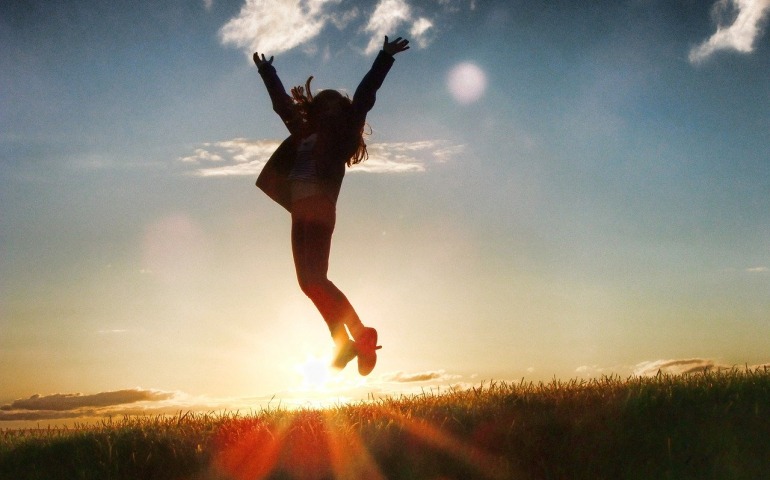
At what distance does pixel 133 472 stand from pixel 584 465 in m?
4.14

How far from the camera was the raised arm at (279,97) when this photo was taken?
7.43 meters

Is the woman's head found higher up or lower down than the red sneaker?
higher up

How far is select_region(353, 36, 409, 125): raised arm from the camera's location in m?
7.21

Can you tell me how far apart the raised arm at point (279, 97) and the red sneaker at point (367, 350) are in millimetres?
2466

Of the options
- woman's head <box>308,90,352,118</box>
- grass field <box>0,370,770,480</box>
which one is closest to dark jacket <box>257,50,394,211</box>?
woman's head <box>308,90,352,118</box>

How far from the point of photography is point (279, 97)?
7.43m

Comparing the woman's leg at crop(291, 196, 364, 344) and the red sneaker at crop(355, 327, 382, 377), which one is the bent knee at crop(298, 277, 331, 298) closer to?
the woman's leg at crop(291, 196, 364, 344)

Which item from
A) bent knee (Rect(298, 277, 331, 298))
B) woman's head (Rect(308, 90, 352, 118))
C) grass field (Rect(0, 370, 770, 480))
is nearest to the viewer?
grass field (Rect(0, 370, 770, 480))

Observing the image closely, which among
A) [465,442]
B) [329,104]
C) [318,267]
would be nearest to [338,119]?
[329,104]

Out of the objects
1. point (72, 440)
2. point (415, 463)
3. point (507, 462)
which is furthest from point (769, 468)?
point (72, 440)

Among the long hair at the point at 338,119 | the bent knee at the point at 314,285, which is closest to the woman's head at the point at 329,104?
the long hair at the point at 338,119

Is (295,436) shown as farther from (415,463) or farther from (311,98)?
(311,98)

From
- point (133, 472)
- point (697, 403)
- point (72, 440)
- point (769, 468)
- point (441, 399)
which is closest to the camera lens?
point (769, 468)

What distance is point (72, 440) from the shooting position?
23.8 ft
